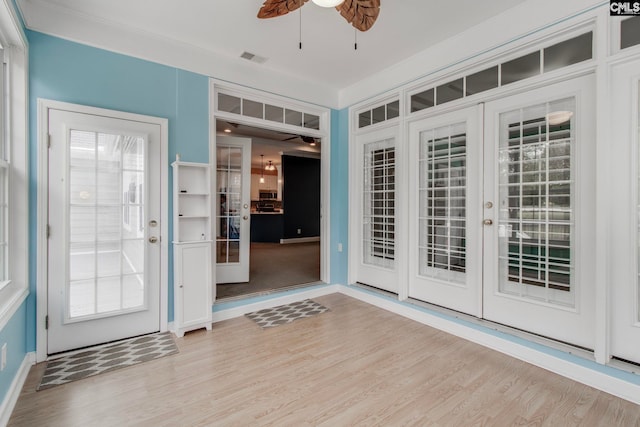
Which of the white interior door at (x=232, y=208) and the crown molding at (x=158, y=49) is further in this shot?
the white interior door at (x=232, y=208)

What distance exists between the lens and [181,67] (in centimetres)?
311

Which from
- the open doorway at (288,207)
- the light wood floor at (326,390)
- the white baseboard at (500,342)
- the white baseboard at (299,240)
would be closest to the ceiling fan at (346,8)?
the light wood floor at (326,390)

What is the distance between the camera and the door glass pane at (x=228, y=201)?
15.2ft

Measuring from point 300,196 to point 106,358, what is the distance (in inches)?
303

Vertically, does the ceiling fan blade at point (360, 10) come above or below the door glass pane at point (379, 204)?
above

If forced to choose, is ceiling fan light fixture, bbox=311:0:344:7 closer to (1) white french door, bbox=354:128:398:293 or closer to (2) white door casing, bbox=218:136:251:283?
(1) white french door, bbox=354:128:398:293

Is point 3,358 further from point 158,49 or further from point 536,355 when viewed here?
point 536,355

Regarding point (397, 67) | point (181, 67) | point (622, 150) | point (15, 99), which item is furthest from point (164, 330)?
point (622, 150)

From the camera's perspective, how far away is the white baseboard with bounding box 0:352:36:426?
69.2 inches

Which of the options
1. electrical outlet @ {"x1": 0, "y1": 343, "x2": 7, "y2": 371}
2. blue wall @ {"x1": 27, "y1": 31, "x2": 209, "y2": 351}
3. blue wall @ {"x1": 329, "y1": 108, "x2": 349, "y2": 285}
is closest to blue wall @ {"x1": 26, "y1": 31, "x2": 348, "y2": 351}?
blue wall @ {"x1": 27, "y1": 31, "x2": 209, "y2": 351}

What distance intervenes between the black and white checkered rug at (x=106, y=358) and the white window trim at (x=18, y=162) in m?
0.59

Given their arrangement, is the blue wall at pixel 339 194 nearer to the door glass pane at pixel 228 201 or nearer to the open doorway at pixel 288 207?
the door glass pane at pixel 228 201

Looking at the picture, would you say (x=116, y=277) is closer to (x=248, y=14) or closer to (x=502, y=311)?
(x=248, y=14)

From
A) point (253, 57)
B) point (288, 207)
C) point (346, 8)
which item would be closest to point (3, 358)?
point (346, 8)
